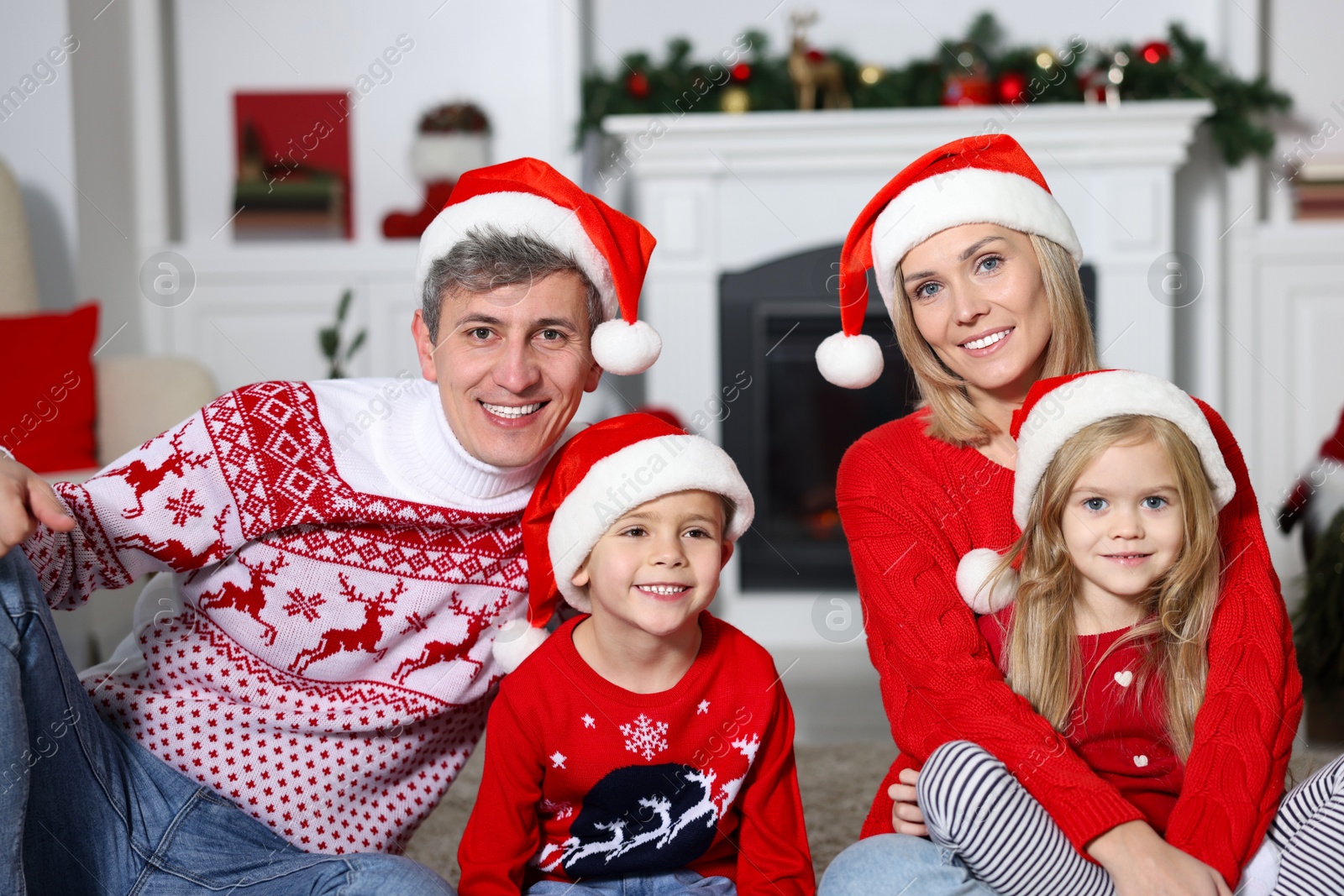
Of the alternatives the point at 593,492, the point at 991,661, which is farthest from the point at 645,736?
the point at 991,661

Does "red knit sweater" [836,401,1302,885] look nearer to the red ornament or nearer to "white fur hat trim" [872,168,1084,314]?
"white fur hat trim" [872,168,1084,314]

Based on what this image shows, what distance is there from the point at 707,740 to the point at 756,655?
0.10 metres

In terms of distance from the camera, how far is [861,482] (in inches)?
50.8

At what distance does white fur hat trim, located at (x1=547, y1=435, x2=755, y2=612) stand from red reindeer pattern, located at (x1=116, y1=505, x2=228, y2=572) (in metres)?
0.34

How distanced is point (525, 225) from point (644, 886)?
27.2 inches

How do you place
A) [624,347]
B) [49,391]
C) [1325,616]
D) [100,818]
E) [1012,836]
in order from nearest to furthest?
[1012,836] → [100,818] → [624,347] → [1325,616] → [49,391]

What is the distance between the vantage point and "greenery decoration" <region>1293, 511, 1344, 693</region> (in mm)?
2182

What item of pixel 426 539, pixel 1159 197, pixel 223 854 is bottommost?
pixel 223 854

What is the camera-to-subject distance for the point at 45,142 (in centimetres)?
320

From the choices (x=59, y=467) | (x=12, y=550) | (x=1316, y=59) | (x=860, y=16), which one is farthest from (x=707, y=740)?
(x=1316, y=59)

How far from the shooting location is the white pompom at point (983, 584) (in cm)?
119

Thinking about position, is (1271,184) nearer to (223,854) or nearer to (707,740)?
(707,740)

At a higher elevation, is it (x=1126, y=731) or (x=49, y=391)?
(x=49, y=391)

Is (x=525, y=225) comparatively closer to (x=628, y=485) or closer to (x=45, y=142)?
(x=628, y=485)
